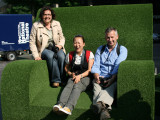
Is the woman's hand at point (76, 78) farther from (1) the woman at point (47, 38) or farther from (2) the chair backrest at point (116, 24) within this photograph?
(2) the chair backrest at point (116, 24)

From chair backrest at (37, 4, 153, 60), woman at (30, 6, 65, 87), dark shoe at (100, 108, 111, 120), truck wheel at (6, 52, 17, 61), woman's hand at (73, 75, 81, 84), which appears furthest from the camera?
truck wheel at (6, 52, 17, 61)

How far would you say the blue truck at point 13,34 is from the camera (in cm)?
1432

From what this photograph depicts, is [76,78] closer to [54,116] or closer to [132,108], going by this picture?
[54,116]

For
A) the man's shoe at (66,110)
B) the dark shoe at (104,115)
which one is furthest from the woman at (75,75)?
the dark shoe at (104,115)

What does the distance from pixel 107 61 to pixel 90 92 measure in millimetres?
517

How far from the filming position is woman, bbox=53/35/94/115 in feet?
11.3

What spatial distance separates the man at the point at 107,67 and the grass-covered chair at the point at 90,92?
184 millimetres

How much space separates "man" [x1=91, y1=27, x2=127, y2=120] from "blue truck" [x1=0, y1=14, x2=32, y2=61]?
11.3 meters

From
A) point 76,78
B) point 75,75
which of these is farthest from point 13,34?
point 76,78

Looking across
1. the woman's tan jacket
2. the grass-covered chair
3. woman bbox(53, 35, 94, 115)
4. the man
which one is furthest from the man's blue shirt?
the woman's tan jacket

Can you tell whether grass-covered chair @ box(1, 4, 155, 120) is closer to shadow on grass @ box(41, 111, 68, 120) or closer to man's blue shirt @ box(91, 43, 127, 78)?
shadow on grass @ box(41, 111, 68, 120)

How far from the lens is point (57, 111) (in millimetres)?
3365

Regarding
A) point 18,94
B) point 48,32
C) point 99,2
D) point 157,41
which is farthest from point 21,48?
point 99,2

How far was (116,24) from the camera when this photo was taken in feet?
15.4
